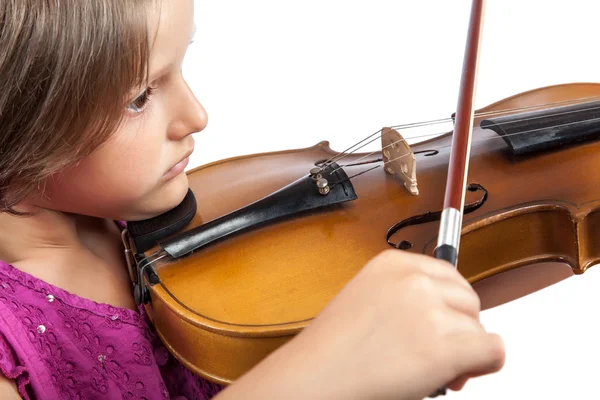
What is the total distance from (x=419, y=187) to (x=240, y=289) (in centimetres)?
24

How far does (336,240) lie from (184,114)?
0.19 metres

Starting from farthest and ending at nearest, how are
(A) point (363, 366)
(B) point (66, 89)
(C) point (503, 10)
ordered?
1. (C) point (503, 10)
2. (B) point (66, 89)
3. (A) point (363, 366)

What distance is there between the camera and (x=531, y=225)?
31.5 inches

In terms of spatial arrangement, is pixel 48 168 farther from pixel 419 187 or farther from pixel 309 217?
pixel 419 187

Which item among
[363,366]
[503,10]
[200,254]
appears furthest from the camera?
[503,10]

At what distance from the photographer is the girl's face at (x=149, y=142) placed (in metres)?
0.63

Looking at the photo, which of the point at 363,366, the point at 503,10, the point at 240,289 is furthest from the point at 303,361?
the point at 503,10

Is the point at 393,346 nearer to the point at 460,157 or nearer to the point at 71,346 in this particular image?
the point at 460,157

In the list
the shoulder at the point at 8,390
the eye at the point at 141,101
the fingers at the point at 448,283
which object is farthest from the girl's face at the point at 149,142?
the fingers at the point at 448,283

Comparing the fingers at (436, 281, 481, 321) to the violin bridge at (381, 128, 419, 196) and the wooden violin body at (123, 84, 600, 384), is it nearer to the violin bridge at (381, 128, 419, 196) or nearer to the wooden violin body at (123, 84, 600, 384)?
the wooden violin body at (123, 84, 600, 384)

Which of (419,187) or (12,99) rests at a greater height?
(12,99)

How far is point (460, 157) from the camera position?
65cm

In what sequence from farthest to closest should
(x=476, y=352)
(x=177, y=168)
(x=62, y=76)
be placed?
1. (x=177, y=168)
2. (x=62, y=76)
3. (x=476, y=352)

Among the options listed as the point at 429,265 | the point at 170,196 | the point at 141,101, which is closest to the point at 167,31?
the point at 141,101
